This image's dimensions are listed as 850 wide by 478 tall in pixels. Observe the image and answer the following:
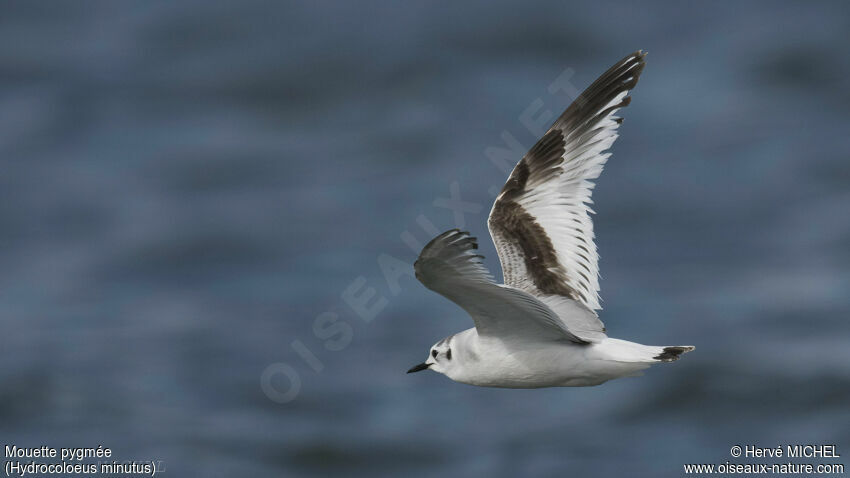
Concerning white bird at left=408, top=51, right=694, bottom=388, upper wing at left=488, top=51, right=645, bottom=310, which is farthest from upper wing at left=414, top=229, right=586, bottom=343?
upper wing at left=488, top=51, right=645, bottom=310

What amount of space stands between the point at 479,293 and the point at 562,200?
2556 millimetres

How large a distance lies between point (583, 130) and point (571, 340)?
2338 mm

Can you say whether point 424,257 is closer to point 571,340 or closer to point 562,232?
point 571,340

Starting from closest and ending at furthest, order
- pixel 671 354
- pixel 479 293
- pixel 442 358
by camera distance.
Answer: pixel 479 293
pixel 671 354
pixel 442 358

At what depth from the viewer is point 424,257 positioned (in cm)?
642

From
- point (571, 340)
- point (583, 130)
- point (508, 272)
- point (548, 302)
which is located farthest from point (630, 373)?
point (583, 130)

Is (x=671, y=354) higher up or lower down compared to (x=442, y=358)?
lower down

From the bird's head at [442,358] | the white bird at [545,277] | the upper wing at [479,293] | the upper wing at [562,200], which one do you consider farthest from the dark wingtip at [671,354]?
the bird's head at [442,358]

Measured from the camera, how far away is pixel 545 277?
891cm

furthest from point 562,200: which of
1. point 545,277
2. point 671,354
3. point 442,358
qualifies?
point 671,354

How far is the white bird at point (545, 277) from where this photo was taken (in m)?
7.06

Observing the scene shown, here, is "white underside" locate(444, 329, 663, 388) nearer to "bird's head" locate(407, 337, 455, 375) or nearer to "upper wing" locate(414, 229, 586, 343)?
"upper wing" locate(414, 229, 586, 343)

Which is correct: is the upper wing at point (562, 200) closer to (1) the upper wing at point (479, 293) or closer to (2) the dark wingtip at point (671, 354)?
(1) the upper wing at point (479, 293)

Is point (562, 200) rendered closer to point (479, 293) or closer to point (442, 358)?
point (442, 358)
